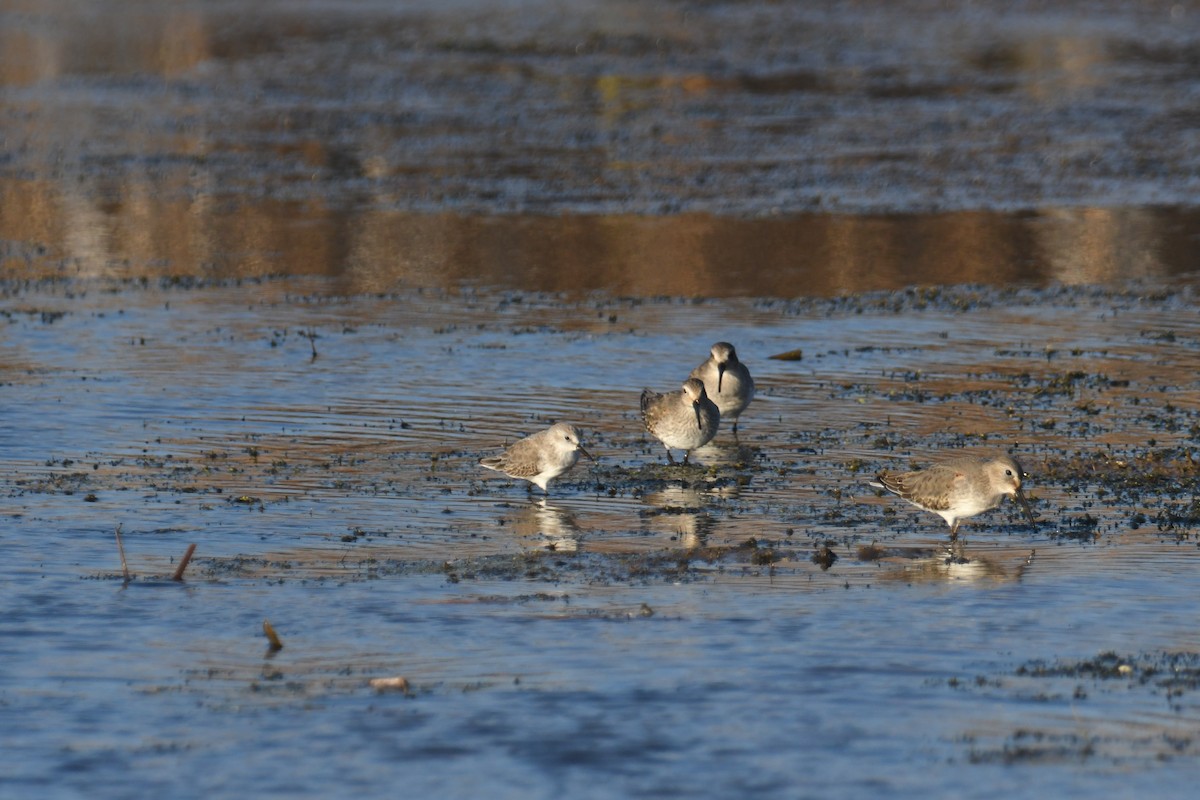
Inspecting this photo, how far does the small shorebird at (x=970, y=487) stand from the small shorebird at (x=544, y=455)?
280cm

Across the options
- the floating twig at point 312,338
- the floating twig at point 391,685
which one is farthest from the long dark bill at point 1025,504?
the floating twig at point 312,338

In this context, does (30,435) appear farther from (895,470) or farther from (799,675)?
(799,675)

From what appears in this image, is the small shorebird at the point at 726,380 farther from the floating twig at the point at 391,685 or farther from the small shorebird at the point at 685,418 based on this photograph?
the floating twig at the point at 391,685

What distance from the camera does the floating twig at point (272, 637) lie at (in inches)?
451

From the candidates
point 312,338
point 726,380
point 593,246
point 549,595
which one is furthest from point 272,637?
point 593,246

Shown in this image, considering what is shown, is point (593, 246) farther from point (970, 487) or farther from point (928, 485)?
point (970, 487)

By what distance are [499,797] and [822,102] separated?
116 feet

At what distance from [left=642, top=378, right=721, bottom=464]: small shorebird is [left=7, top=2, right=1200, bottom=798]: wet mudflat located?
0.36 meters

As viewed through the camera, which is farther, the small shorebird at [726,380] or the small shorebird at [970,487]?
the small shorebird at [726,380]

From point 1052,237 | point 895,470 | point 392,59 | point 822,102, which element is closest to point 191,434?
point 895,470

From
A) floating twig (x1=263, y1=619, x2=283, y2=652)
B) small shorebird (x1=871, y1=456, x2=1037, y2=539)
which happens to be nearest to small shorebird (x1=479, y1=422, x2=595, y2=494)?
small shorebird (x1=871, y1=456, x2=1037, y2=539)

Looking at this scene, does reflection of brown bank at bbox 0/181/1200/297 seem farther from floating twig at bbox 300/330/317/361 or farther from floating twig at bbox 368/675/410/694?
floating twig at bbox 368/675/410/694

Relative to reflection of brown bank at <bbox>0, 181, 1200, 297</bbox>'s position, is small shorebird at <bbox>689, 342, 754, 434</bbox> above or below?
below

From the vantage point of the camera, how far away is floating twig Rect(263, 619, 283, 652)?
11.4 m
